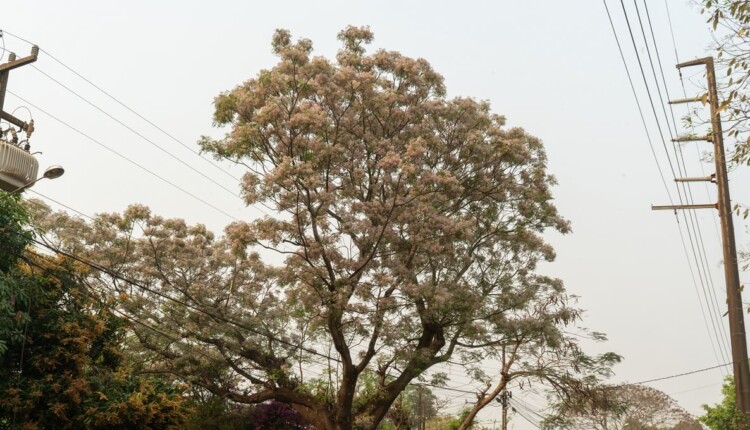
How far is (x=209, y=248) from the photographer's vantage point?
20.8 m

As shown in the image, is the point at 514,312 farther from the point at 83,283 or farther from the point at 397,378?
the point at 83,283

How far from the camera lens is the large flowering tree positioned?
1606cm

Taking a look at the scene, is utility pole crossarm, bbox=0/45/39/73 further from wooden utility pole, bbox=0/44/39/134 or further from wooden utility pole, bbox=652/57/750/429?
wooden utility pole, bbox=652/57/750/429

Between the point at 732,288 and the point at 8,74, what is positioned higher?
the point at 8,74

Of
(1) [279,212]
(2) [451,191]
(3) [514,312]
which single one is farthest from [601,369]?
(1) [279,212]

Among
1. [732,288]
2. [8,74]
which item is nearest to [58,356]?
[8,74]

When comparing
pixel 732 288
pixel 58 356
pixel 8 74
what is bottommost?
pixel 58 356

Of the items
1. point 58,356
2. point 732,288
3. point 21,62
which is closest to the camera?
point 732,288

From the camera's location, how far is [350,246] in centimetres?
1694

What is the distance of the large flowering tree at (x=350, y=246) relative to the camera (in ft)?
52.7

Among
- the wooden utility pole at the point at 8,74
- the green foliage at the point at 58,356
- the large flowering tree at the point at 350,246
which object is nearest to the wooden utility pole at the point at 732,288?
the large flowering tree at the point at 350,246

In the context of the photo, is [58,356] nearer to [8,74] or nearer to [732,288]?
[8,74]

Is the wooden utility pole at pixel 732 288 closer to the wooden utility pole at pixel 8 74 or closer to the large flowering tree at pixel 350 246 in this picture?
the large flowering tree at pixel 350 246

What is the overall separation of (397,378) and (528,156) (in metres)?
6.18
